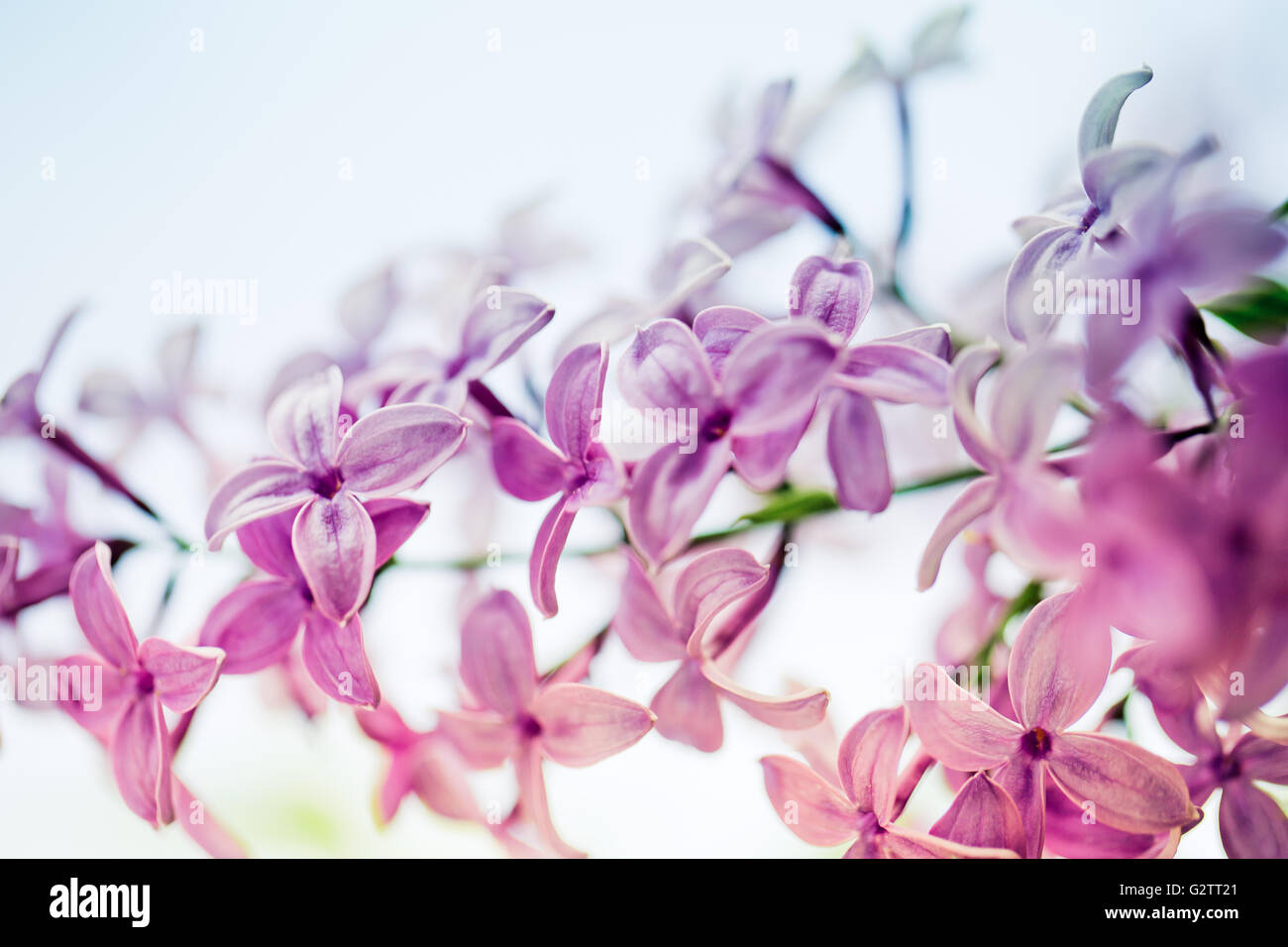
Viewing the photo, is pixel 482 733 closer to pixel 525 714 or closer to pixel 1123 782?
pixel 525 714

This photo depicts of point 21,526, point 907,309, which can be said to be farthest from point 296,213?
point 907,309

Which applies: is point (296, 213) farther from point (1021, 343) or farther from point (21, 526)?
point (1021, 343)

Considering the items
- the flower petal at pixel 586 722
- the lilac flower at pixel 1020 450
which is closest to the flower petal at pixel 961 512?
the lilac flower at pixel 1020 450

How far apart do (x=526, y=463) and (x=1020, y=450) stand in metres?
0.14

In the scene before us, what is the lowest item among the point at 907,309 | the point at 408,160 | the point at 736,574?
the point at 736,574

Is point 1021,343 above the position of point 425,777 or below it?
above

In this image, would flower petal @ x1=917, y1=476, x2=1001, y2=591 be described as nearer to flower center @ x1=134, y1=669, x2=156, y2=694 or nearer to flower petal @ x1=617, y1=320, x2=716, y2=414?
flower petal @ x1=617, y1=320, x2=716, y2=414

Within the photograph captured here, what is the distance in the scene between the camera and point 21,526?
13.4 inches

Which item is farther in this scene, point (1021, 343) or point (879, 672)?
point (879, 672)

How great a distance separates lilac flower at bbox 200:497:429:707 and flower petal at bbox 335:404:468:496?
14 mm

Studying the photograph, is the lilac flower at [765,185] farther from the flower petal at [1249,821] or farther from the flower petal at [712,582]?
the flower petal at [1249,821]

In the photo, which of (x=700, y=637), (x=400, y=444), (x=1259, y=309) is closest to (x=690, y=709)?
(x=700, y=637)

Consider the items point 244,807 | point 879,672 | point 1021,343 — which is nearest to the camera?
point 1021,343
